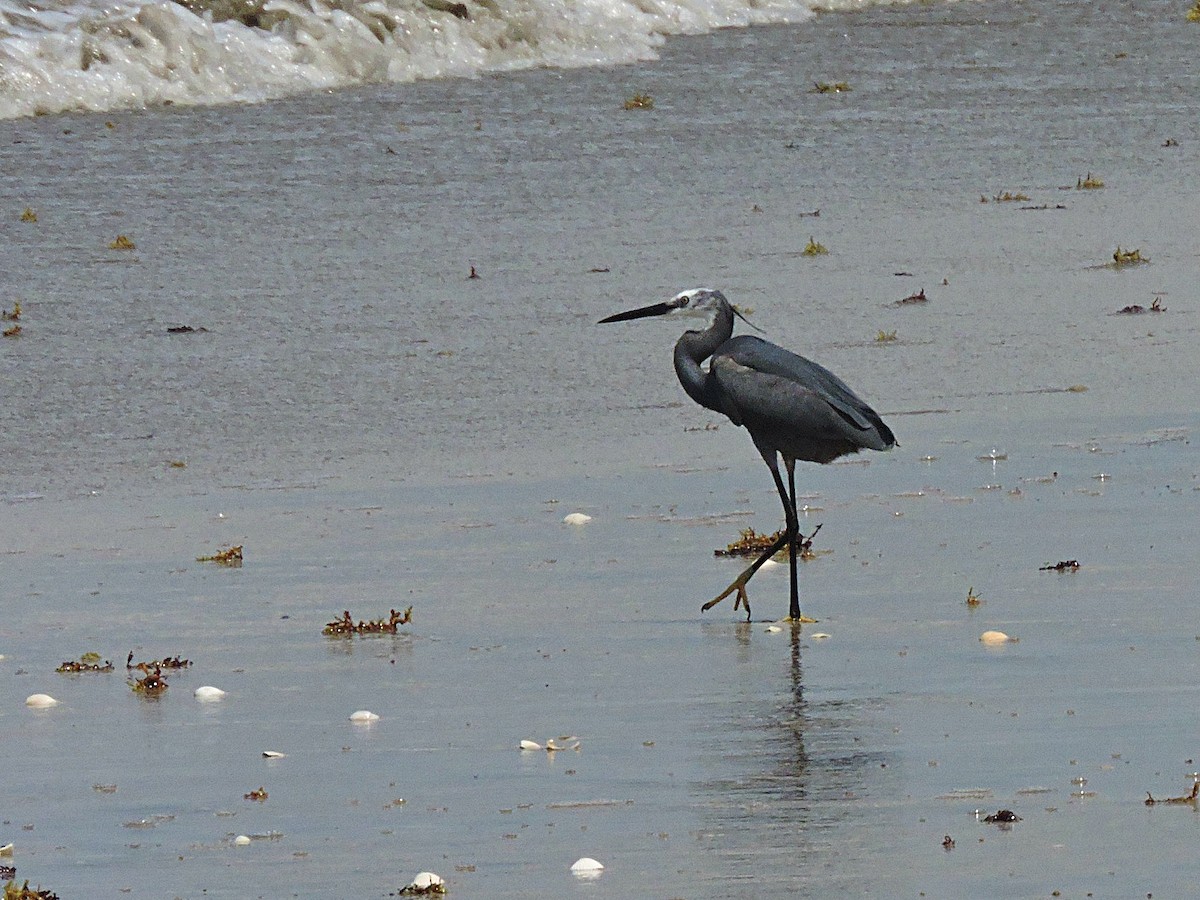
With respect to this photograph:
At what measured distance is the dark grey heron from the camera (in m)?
7.59

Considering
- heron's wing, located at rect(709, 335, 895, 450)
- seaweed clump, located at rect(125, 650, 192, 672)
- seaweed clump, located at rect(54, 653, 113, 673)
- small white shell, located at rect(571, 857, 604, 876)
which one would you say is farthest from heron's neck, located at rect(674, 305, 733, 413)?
small white shell, located at rect(571, 857, 604, 876)

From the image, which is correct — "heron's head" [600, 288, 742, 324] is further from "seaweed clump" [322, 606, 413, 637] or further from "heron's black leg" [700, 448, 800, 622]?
"seaweed clump" [322, 606, 413, 637]

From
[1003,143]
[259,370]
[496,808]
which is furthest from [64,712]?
[1003,143]

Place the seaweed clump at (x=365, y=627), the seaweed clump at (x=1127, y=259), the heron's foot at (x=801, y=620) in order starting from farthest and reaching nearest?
1. the seaweed clump at (x=1127, y=259)
2. the heron's foot at (x=801, y=620)
3. the seaweed clump at (x=365, y=627)

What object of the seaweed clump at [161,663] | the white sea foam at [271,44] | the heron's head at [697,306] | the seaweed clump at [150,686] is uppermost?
the white sea foam at [271,44]

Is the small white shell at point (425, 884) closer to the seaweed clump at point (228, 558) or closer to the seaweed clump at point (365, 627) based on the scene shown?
the seaweed clump at point (365, 627)

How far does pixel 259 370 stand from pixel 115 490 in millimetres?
2164

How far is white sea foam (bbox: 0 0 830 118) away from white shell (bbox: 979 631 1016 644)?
15.4m

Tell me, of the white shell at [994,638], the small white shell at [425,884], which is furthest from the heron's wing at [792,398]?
the small white shell at [425,884]

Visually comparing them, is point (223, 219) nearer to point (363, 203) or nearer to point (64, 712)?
point (363, 203)

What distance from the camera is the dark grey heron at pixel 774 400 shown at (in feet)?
24.9

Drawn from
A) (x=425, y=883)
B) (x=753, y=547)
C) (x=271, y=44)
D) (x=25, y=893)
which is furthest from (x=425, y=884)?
(x=271, y=44)

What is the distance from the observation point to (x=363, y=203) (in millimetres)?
16219

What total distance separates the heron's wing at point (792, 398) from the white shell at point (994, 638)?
84 cm
